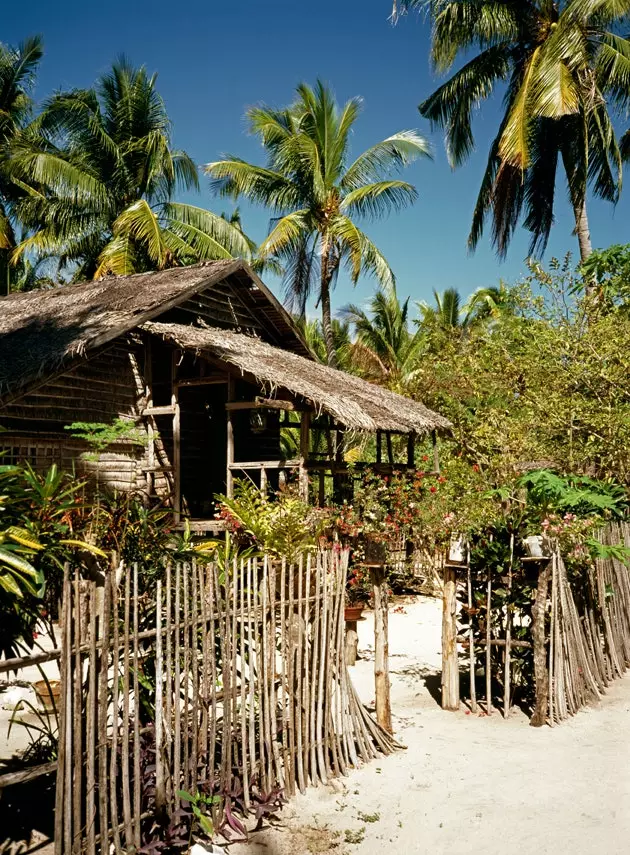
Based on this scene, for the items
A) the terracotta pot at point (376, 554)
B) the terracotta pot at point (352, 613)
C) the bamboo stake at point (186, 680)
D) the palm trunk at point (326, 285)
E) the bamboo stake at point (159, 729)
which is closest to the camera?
the bamboo stake at point (159, 729)

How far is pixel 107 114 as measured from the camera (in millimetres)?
21906

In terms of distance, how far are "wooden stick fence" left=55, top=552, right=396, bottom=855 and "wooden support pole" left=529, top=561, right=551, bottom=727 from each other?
1.44 meters

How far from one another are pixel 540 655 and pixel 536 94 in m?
14.0

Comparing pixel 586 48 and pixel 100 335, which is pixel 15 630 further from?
Answer: pixel 586 48

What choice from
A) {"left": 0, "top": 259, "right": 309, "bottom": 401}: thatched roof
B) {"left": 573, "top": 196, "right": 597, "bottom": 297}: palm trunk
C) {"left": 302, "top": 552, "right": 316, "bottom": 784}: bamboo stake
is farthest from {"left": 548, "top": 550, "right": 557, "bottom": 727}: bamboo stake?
{"left": 573, "top": 196, "right": 597, "bottom": 297}: palm trunk

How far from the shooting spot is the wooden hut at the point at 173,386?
35.3ft

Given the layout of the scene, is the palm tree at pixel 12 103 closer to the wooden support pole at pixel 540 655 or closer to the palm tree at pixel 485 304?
the palm tree at pixel 485 304

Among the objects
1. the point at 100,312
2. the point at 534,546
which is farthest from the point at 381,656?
the point at 100,312

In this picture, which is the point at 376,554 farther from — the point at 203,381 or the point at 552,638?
the point at 203,381

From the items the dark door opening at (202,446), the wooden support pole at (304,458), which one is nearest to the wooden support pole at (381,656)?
the wooden support pole at (304,458)

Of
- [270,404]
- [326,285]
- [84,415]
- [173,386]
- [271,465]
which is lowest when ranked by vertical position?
[271,465]

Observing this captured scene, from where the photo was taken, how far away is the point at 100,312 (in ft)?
39.6

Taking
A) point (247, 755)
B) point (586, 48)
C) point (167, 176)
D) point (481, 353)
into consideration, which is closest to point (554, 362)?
point (481, 353)

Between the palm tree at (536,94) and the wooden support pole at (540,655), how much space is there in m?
12.1
